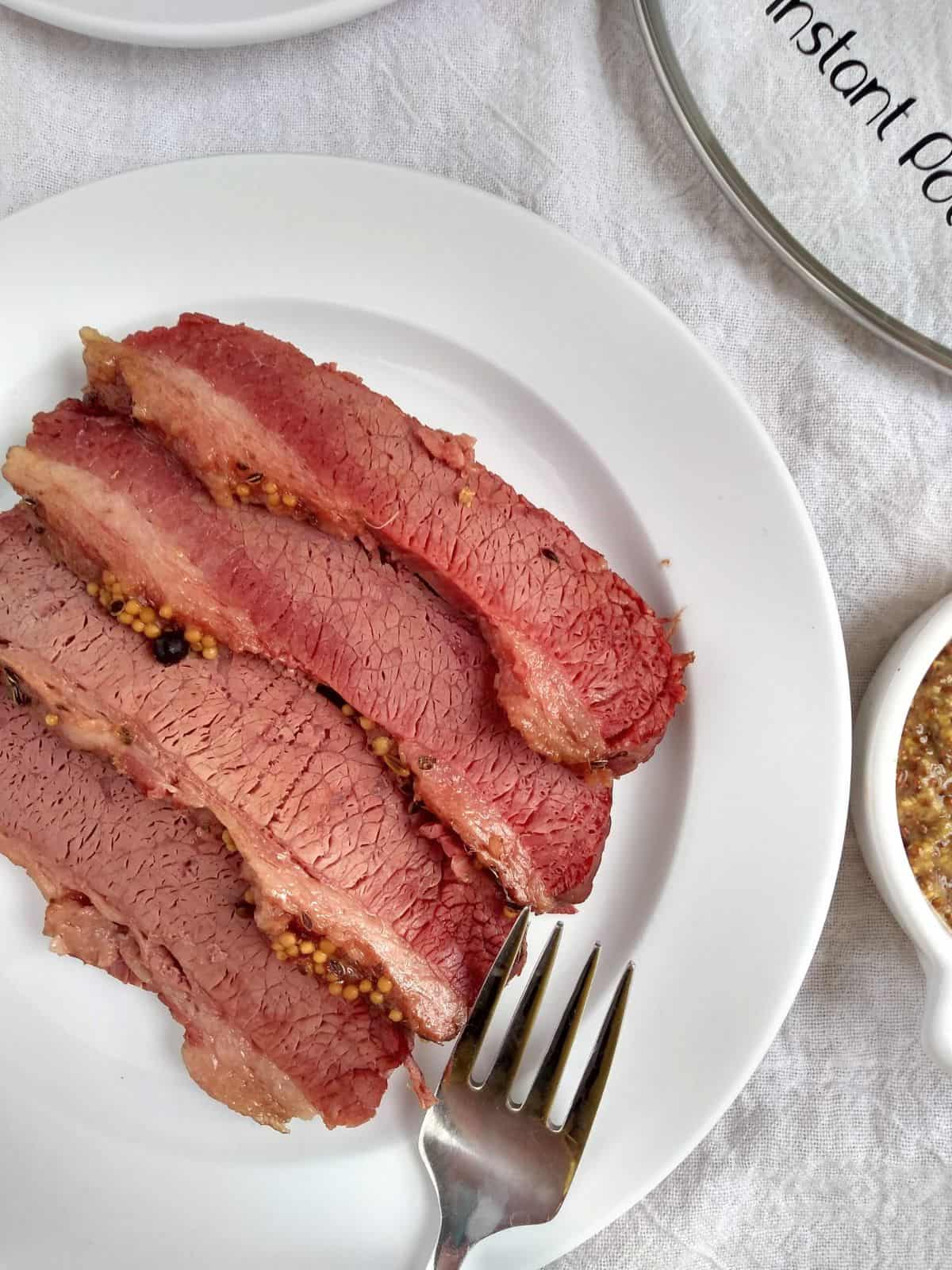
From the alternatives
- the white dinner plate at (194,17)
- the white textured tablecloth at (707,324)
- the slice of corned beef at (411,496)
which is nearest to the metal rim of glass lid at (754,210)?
the white textured tablecloth at (707,324)

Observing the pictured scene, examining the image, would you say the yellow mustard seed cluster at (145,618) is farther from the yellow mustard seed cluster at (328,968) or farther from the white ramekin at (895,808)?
the white ramekin at (895,808)

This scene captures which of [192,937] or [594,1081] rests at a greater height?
[594,1081]

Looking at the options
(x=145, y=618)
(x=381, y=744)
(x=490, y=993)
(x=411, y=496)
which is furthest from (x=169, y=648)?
(x=490, y=993)

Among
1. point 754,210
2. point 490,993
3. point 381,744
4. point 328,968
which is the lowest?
point 328,968

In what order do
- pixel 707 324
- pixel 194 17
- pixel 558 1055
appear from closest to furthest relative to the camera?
pixel 558 1055 → pixel 194 17 → pixel 707 324

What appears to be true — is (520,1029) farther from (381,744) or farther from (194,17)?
(194,17)

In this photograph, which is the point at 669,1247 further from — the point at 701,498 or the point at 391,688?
the point at 701,498

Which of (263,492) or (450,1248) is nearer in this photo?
(263,492)

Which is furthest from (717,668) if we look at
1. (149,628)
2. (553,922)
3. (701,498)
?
(149,628)
